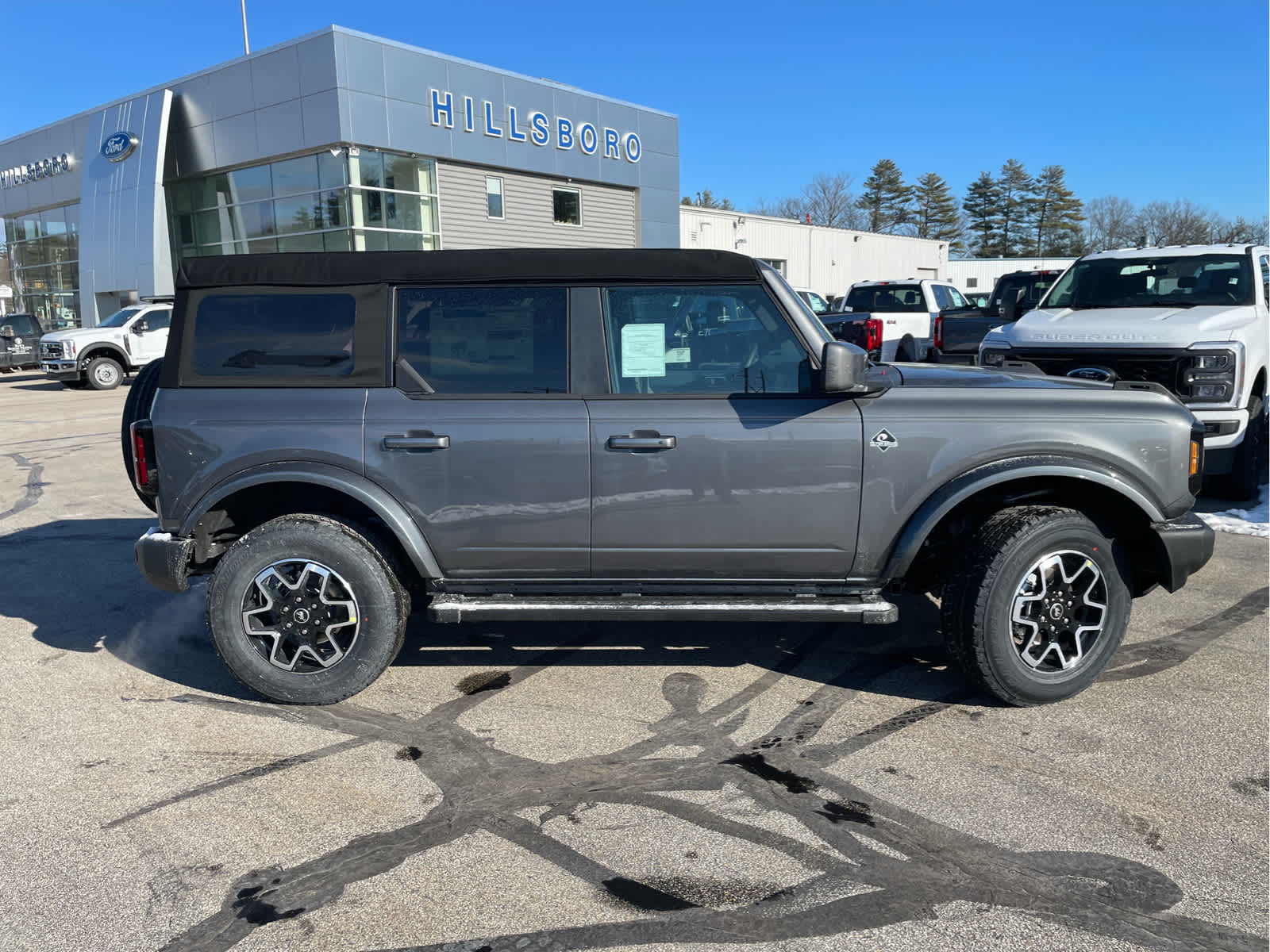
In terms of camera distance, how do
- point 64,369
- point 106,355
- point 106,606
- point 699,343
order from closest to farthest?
point 699,343, point 106,606, point 64,369, point 106,355

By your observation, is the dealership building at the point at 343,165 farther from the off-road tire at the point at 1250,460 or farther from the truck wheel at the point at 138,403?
the truck wheel at the point at 138,403

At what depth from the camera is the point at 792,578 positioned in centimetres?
407

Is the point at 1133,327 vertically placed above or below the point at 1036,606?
above

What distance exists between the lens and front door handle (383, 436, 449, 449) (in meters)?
3.97

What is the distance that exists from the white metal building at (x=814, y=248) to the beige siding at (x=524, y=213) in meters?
3.78

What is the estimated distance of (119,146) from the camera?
26734mm

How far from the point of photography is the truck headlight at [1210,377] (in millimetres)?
7207

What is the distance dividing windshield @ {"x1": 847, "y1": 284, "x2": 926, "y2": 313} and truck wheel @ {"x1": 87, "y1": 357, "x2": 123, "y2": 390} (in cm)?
1566

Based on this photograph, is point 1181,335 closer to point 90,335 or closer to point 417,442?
point 417,442

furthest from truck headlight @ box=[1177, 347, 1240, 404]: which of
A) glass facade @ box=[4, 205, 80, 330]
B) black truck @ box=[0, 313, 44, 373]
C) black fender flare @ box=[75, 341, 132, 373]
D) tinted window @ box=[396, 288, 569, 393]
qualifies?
glass facade @ box=[4, 205, 80, 330]

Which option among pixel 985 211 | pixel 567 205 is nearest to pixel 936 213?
pixel 985 211

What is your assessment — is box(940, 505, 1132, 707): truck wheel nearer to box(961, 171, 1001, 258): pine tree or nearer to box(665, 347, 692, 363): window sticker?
box(665, 347, 692, 363): window sticker

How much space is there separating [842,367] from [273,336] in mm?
2474

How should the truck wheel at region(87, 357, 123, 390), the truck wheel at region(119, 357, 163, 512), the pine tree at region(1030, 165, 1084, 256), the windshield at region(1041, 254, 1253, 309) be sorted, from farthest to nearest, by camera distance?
the pine tree at region(1030, 165, 1084, 256) < the truck wheel at region(87, 357, 123, 390) < the windshield at region(1041, 254, 1253, 309) < the truck wheel at region(119, 357, 163, 512)
